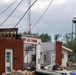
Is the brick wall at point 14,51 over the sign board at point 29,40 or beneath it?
beneath

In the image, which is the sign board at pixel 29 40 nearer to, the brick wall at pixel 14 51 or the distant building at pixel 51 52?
the brick wall at pixel 14 51

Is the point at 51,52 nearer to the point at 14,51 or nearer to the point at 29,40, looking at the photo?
the point at 29,40

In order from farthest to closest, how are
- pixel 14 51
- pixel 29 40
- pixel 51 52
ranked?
1. pixel 51 52
2. pixel 29 40
3. pixel 14 51

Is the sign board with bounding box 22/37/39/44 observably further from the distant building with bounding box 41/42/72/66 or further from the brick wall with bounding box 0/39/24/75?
the distant building with bounding box 41/42/72/66

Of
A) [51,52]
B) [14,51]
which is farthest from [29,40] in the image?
[51,52]

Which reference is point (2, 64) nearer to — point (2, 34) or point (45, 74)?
point (2, 34)

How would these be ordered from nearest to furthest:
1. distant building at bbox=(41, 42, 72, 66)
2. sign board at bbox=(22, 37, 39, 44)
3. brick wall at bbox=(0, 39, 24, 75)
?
brick wall at bbox=(0, 39, 24, 75)
sign board at bbox=(22, 37, 39, 44)
distant building at bbox=(41, 42, 72, 66)

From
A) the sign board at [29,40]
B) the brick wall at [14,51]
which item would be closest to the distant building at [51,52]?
the sign board at [29,40]

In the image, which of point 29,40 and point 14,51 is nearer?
point 14,51

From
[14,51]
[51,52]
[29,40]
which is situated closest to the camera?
[14,51]

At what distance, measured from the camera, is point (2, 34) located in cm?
2630

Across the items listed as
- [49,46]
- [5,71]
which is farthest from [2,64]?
[49,46]

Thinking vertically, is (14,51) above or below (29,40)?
below

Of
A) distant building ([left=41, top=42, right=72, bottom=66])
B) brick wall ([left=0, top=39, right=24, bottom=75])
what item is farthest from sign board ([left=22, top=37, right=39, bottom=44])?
distant building ([left=41, top=42, right=72, bottom=66])
